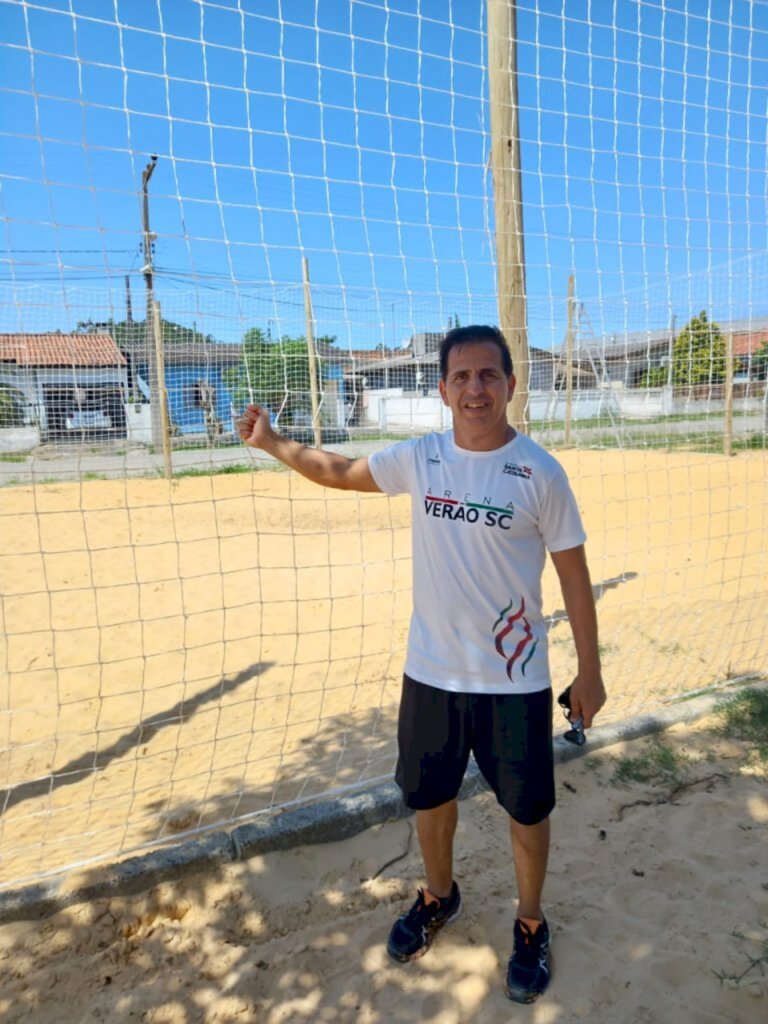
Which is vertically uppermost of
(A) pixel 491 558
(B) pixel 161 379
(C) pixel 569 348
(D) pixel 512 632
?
(C) pixel 569 348

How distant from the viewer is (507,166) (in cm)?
353

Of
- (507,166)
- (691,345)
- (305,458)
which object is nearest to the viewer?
(305,458)

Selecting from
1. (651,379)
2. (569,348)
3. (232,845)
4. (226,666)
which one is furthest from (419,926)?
(651,379)

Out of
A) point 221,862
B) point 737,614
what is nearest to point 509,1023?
point 221,862

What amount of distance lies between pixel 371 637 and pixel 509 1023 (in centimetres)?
309

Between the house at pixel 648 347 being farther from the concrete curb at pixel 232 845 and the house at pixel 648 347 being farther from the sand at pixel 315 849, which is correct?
the concrete curb at pixel 232 845

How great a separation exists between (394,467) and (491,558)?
1.35 ft

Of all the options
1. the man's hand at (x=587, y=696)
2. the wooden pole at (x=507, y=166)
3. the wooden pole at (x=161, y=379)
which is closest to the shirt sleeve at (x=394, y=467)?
the man's hand at (x=587, y=696)

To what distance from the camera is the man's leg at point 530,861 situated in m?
1.93

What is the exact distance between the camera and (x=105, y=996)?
195 centimetres

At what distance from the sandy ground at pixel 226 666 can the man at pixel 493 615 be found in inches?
41.4

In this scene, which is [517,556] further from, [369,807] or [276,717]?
[276,717]

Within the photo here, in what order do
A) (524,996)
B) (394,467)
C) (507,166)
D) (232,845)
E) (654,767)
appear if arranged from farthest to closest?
(507,166) → (654,767) → (232,845) → (394,467) → (524,996)

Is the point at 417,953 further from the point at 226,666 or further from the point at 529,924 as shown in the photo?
the point at 226,666
